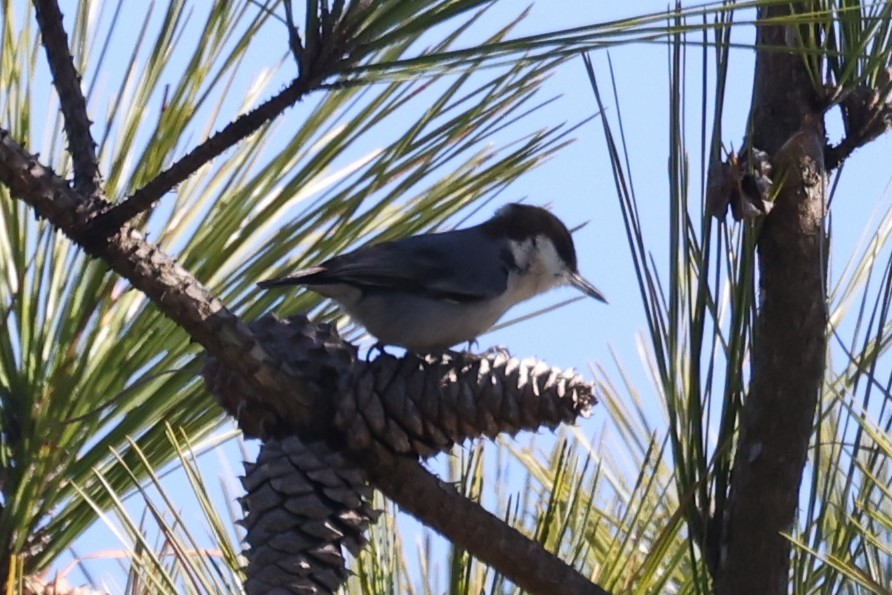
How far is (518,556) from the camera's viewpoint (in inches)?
41.9

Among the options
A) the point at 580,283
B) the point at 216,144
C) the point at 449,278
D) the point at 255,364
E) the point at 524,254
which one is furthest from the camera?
the point at 580,283

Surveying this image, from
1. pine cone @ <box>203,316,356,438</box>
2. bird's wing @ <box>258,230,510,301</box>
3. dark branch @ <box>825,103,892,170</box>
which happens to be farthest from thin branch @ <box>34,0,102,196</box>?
bird's wing @ <box>258,230,510,301</box>

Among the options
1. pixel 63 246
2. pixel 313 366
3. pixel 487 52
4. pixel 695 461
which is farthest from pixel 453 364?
pixel 63 246

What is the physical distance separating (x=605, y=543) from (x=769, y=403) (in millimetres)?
487

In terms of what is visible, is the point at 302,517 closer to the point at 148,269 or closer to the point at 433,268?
the point at 148,269

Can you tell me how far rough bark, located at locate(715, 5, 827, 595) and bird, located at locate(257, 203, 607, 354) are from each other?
1.94 ft

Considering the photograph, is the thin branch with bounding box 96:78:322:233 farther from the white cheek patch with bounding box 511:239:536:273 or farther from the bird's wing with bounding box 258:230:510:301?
the white cheek patch with bounding box 511:239:536:273

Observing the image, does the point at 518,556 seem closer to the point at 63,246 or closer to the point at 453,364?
the point at 453,364

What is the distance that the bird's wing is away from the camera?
1886mm

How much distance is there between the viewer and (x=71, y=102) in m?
0.98

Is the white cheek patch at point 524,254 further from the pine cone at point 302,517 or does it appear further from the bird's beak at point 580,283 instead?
the pine cone at point 302,517

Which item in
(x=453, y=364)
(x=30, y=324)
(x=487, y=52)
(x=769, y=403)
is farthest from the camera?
(x=30, y=324)

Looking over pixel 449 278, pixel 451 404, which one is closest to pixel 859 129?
pixel 451 404

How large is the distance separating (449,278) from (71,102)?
1.15m
